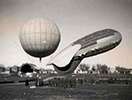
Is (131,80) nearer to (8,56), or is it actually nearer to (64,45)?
(64,45)

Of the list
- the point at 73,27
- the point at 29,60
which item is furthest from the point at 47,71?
the point at 73,27

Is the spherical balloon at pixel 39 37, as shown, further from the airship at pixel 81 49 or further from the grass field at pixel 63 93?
the grass field at pixel 63 93

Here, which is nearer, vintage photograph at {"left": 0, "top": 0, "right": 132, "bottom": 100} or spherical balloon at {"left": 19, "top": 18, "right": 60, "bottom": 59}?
spherical balloon at {"left": 19, "top": 18, "right": 60, "bottom": 59}

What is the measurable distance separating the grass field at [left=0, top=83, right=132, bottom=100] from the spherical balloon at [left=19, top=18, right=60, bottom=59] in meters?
0.43

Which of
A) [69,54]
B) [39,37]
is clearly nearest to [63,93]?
[69,54]

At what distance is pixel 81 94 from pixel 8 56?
3.14 ft

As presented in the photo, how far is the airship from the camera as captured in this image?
419 cm

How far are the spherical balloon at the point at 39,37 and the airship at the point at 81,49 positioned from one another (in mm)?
214

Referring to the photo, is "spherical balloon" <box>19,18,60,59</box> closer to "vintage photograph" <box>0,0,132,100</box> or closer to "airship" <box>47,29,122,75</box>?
"vintage photograph" <box>0,0,132,100</box>

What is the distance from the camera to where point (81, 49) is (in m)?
4.25

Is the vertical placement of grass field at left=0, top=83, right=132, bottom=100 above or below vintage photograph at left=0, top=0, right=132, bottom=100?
below

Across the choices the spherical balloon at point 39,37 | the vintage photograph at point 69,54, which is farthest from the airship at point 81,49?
the spherical balloon at point 39,37

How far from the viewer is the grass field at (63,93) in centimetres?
414

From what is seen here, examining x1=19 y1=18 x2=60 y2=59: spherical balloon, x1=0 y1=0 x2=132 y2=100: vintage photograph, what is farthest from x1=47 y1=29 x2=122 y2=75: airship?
x1=19 y1=18 x2=60 y2=59: spherical balloon
